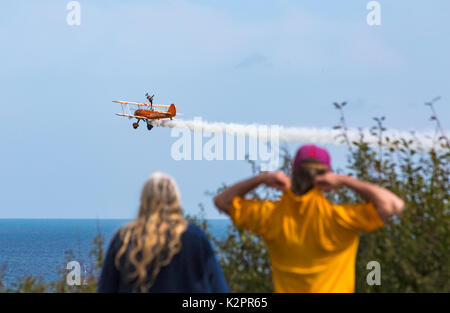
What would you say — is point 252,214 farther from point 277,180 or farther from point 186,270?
point 186,270

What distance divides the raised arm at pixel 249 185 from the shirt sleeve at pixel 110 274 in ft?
2.86

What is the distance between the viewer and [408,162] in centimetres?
791

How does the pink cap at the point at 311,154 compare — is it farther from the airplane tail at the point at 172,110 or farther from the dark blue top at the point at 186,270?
the airplane tail at the point at 172,110

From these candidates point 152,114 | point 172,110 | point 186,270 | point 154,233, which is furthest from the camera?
point 152,114

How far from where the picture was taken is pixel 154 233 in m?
4.66

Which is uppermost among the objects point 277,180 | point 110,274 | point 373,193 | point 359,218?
point 277,180

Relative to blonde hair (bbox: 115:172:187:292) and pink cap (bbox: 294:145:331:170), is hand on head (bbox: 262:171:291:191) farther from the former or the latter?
blonde hair (bbox: 115:172:187:292)

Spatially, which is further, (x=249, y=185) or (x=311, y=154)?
(x=249, y=185)

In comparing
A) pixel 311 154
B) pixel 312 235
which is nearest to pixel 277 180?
pixel 311 154

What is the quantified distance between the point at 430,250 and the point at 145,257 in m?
3.76

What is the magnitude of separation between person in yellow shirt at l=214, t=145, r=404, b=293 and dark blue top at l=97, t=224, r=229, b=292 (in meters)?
0.41

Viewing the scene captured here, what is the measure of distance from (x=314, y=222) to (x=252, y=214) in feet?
1.56

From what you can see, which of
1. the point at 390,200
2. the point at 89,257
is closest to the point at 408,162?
the point at 390,200
